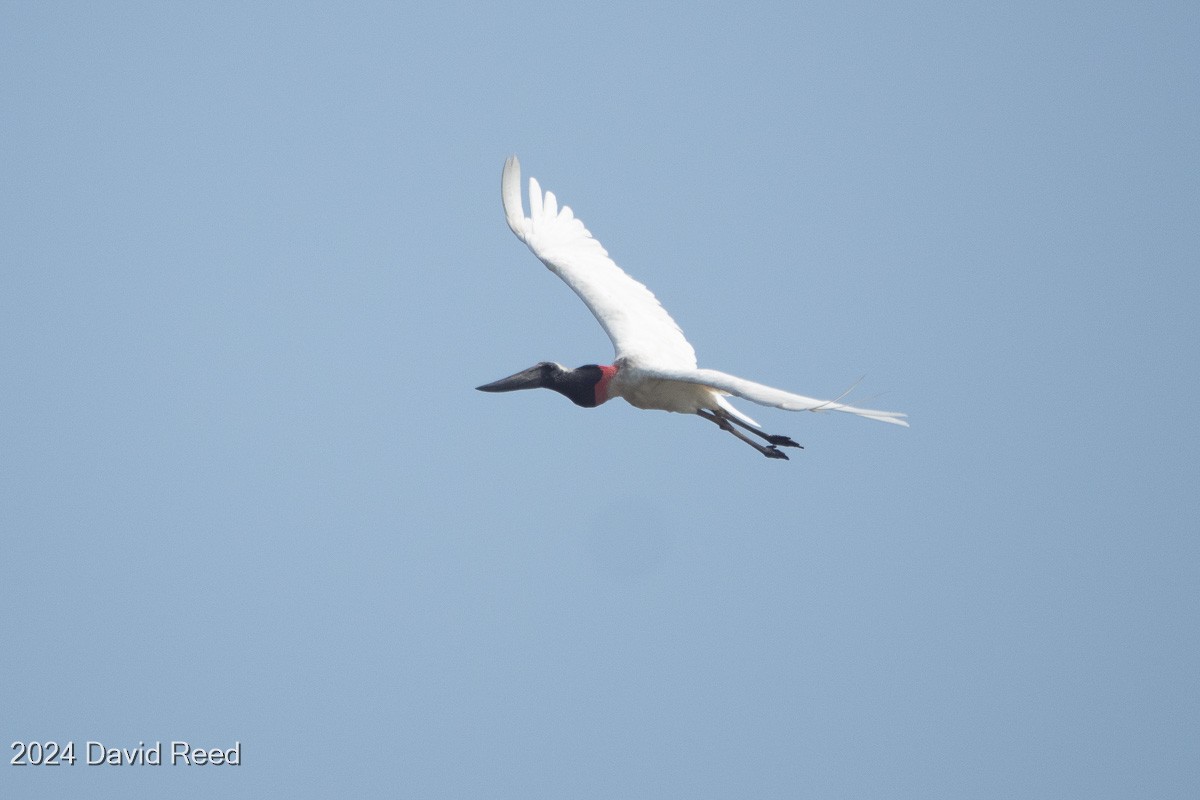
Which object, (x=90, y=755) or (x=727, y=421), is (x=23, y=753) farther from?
(x=727, y=421)

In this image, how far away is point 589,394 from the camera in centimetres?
1745

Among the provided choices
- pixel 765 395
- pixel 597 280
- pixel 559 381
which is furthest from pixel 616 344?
pixel 765 395

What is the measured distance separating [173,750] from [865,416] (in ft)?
29.5

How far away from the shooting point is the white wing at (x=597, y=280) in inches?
723

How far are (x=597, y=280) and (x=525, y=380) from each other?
2.38 meters

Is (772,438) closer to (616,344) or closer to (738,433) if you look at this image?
(738,433)

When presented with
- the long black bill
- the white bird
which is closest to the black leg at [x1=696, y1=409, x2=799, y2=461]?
the white bird

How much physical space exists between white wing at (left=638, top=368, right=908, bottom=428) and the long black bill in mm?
2206

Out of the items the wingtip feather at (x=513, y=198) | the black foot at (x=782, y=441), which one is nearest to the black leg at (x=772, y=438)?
the black foot at (x=782, y=441)

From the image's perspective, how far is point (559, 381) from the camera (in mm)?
17500

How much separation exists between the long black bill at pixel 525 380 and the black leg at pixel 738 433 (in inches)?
68.7

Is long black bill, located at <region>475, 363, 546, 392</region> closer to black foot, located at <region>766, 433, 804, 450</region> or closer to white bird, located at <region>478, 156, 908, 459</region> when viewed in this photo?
white bird, located at <region>478, 156, 908, 459</region>

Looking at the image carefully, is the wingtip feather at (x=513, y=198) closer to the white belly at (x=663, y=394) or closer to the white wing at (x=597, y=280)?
the white wing at (x=597, y=280)

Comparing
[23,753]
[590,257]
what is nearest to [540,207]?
[590,257]
